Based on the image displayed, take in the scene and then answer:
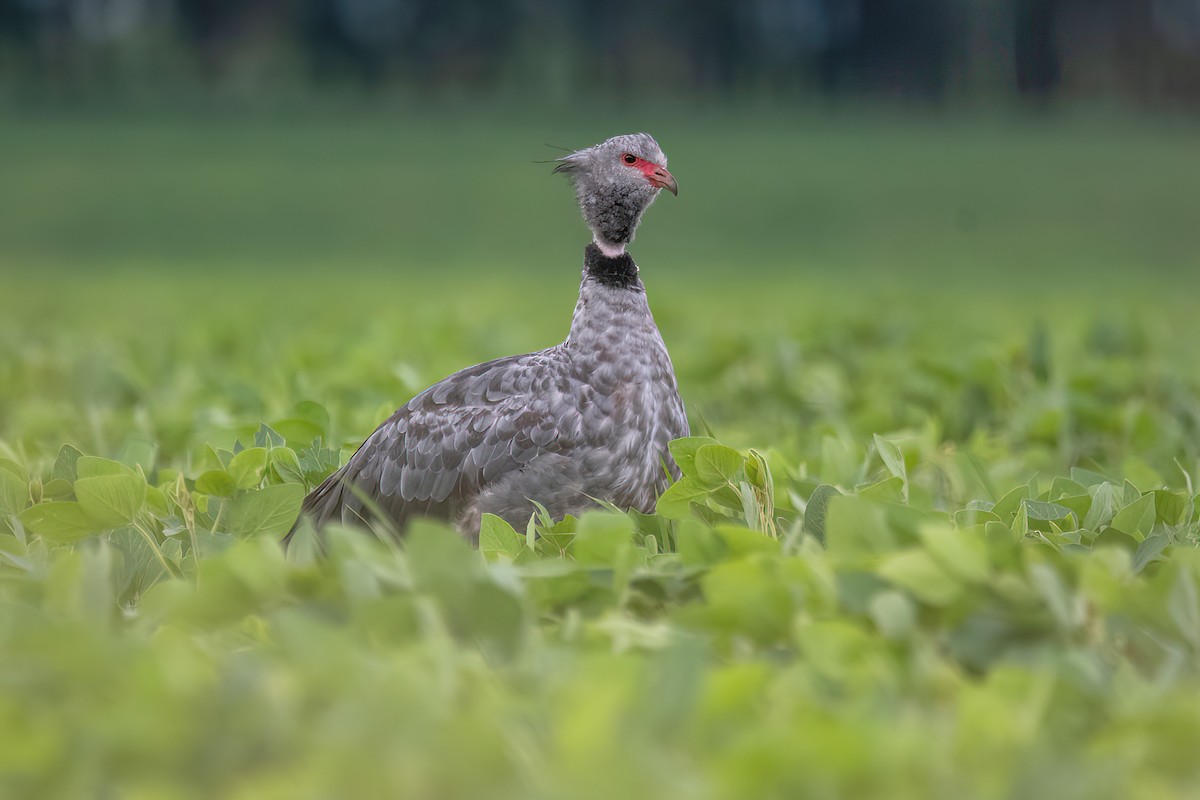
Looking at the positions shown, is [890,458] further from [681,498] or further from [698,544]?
[698,544]

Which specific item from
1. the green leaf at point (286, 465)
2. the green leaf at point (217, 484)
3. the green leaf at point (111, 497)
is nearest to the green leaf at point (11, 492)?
the green leaf at point (111, 497)

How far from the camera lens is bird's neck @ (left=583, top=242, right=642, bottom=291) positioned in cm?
346

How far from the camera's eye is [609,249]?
351 cm

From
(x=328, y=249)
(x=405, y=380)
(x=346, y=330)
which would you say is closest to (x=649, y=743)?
(x=405, y=380)

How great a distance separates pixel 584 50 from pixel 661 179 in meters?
21.0

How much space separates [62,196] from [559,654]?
1952 centimetres

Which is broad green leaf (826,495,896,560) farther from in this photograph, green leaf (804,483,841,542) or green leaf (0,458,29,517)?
green leaf (0,458,29,517)

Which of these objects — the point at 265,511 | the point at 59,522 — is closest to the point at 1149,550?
the point at 265,511

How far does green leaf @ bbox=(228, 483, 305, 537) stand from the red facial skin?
4.41 ft

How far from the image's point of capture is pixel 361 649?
70.4 inches

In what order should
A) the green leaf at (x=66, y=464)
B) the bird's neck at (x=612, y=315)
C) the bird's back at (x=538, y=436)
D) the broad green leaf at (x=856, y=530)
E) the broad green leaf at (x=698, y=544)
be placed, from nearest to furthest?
1. the broad green leaf at (x=856, y=530)
2. the broad green leaf at (x=698, y=544)
3. the green leaf at (x=66, y=464)
4. the bird's back at (x=538, y=436)
5. the bird's neck at (x=612, y=315)

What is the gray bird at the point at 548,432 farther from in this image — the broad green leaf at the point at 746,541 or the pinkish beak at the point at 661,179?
the broad green leaf at the point at 746,541

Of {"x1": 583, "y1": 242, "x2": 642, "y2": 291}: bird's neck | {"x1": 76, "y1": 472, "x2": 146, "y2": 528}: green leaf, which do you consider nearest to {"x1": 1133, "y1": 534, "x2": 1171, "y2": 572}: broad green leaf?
{"x1": 583, "y1": 242, "x2": 642, "y2": 291}: bird's neck

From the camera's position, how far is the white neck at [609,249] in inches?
138
